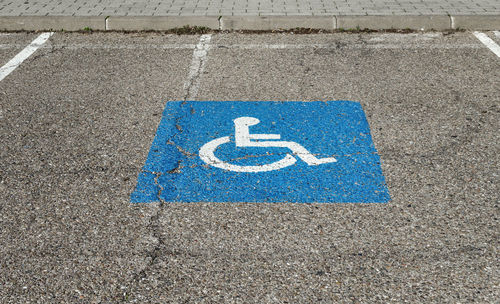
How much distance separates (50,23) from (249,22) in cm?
292

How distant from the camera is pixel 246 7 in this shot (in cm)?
796

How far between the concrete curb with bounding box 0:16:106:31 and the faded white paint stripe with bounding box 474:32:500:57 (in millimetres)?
5284

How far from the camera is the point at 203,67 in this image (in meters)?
6.27

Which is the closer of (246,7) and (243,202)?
(243,202)

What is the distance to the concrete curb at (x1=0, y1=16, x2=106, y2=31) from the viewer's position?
24.7 ft

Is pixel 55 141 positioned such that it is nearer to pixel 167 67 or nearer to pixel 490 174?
pixel 167 67

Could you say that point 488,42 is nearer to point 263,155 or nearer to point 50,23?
point 263,155

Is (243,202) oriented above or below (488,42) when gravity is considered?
below


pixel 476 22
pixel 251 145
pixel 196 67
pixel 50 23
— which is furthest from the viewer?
pixel 50 23

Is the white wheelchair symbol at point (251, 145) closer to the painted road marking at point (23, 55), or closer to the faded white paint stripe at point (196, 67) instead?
the faded white paint stripe at point (196, 67)

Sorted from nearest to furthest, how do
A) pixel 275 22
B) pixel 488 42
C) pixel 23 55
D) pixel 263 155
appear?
pixel 263 155 → pixel 23 55 → pixel 488 42 → pixel 275 22

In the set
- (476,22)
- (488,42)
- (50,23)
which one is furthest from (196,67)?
(476,22)

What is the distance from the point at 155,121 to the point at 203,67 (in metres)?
1.53

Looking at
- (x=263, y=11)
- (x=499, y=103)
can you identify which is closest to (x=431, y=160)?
(x=499, y=103)
